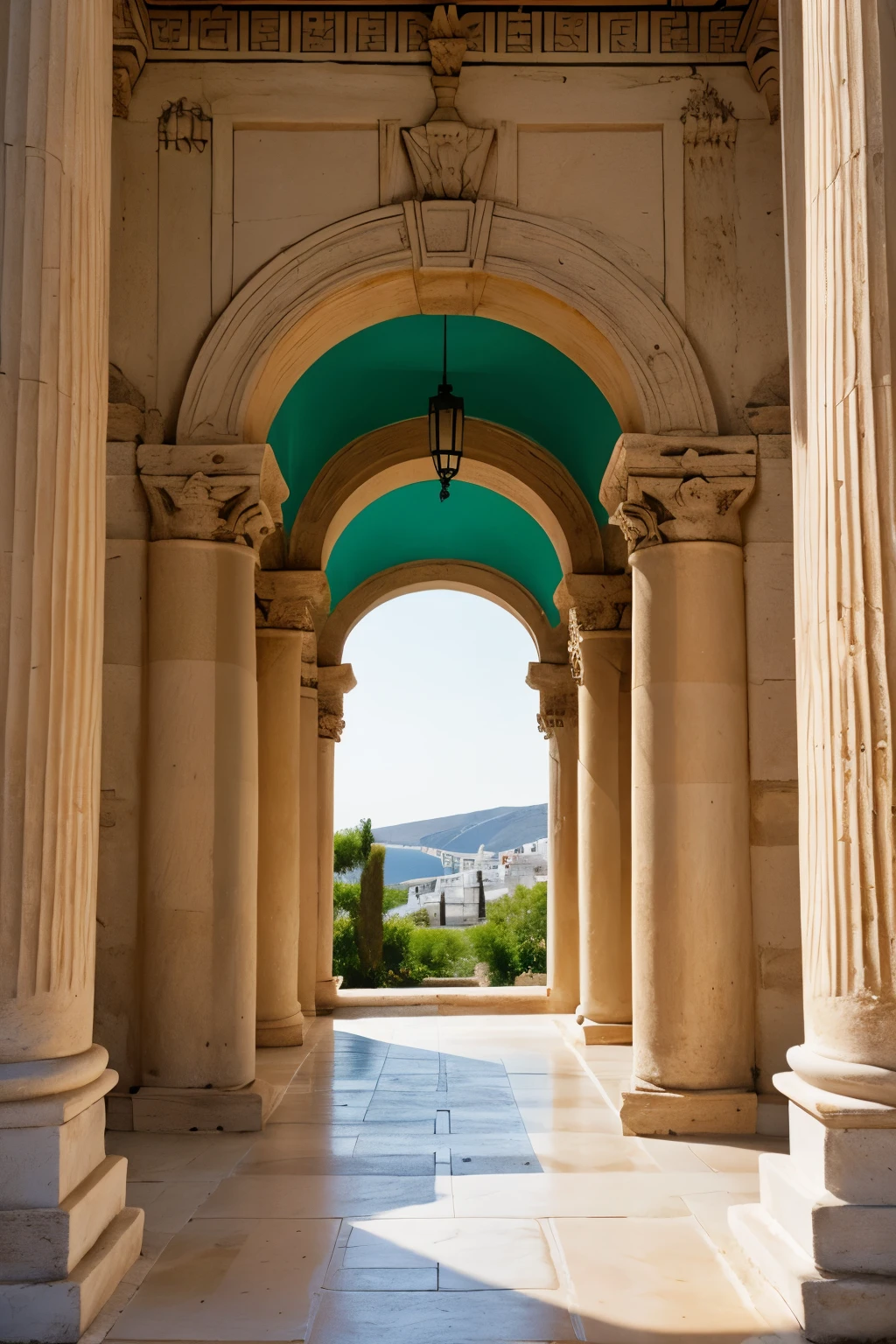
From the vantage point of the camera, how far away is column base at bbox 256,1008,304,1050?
40.2 feet

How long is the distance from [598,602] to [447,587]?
6.81m

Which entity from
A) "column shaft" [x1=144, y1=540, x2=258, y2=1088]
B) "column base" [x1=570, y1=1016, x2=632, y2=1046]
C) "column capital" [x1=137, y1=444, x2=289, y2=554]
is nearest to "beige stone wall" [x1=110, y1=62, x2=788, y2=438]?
"column capital" [x1=137, y1=444, x2=289, y2=554]

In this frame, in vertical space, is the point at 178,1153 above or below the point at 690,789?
below

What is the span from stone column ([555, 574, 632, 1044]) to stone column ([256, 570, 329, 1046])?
2.85 metres

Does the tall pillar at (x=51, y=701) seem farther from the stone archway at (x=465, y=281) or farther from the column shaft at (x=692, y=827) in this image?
the column shaft at (x=692, y=827)

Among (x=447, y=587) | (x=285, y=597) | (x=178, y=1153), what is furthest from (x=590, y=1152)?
(x=447, y=587)

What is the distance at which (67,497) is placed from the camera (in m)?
5.32

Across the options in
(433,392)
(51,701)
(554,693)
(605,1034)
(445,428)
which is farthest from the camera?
(554,693)

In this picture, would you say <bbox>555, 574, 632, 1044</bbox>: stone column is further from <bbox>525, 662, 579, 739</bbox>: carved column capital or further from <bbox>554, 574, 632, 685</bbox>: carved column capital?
<bbox>525, 662, 579, 739</bbox>: carved column capital

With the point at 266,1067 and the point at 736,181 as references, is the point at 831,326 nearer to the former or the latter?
the point at 736,181

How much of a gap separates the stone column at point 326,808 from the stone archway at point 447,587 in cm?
84

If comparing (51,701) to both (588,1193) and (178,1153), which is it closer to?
(178,1153)

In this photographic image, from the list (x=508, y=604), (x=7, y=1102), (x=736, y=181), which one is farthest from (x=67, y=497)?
(x=508, y=604)

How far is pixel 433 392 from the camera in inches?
584
